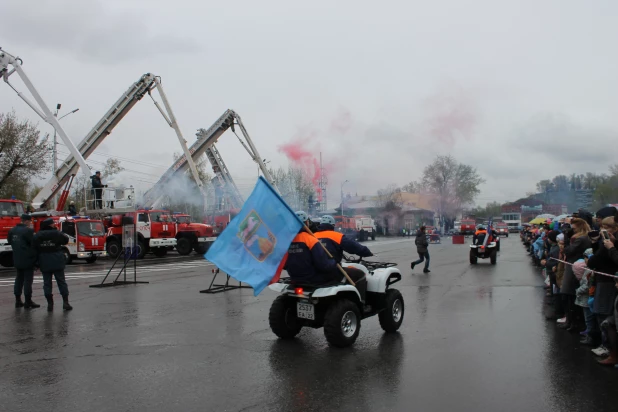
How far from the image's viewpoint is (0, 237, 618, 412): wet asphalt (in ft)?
16.3

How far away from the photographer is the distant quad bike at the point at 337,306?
22.5ft

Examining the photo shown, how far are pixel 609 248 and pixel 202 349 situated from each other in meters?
5.33

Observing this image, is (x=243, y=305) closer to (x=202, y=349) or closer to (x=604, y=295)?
(x=202, y=349)

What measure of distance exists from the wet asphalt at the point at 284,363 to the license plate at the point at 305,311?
43cm

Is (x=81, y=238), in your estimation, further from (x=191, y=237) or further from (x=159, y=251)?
(x=191, y=237)

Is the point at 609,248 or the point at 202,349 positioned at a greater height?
the point at 609,248

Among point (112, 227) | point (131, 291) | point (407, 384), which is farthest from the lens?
point (112, 227)

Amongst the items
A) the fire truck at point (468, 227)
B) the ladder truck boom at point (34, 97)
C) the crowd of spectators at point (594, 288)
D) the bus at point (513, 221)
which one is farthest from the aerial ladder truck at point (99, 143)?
the bus at point (513, 221)

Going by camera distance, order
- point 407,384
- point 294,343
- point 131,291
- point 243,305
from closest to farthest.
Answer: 1. point 407,384
2. point 294,343
3. point 243,305
4. point 131,291

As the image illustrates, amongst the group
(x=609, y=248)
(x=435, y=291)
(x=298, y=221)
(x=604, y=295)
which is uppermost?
(x=298, y=221)

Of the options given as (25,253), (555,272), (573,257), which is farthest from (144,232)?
(573,257)

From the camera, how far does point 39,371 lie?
19.9 feet

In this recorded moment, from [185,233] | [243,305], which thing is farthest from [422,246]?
[185,233]

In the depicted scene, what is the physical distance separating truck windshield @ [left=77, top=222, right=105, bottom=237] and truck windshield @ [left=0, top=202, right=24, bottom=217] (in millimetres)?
2834
